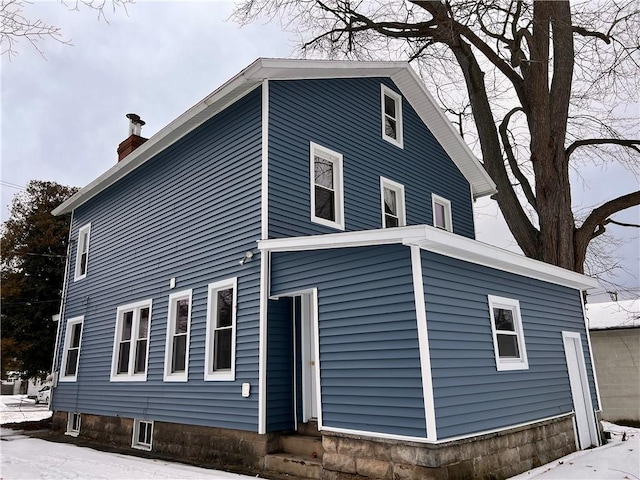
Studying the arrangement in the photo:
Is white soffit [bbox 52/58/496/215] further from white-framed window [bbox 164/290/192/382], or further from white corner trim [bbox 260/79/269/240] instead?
white-framed window [bbox 164/290/192/382]

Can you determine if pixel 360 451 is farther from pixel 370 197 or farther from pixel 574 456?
pixel 370 197

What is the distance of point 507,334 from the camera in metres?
7.54

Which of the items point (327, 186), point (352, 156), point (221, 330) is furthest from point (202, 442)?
point (352, 156)

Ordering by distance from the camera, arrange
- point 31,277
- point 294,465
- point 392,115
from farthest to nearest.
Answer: point 31,277 < point 392,115 < point 294,465

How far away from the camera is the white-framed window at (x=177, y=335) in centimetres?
942

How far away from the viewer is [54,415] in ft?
44.6

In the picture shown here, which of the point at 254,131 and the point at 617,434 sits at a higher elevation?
the point at 254,131

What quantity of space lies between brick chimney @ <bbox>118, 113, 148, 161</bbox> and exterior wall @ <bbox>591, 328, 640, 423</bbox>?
14834mm

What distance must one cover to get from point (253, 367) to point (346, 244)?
2.67 metres

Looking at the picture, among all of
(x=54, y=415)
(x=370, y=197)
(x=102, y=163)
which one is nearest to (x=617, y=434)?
(x=370, y=197)

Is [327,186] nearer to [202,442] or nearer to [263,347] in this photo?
[263,347]

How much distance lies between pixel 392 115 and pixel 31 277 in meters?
15.3

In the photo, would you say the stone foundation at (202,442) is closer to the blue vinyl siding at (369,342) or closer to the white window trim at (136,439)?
the white window trim at (136,439)

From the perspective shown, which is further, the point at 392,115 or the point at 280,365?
the point at 392,115
